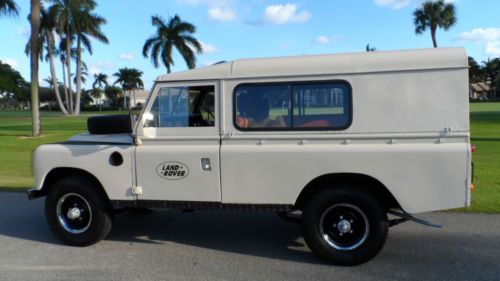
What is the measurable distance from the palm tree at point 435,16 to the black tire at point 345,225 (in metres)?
61.8

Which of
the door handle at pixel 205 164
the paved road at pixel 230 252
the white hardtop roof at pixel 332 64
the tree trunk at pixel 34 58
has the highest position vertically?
the tree trunk at pixel 34 58

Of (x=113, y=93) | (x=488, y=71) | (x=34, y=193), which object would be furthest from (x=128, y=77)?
(x=34, y=193)

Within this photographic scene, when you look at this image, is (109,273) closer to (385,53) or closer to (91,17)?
(385,53)

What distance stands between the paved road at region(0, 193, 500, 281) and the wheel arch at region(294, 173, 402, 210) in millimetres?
645

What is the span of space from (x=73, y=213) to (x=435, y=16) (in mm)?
63598

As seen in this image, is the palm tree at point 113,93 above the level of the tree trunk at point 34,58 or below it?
above

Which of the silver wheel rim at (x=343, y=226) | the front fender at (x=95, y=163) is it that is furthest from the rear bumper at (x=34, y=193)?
the silver wheel rim at (x=343, y=226)

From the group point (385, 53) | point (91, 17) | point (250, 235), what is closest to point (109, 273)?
point (250, 235)

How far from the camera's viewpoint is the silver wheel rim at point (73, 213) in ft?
17.6

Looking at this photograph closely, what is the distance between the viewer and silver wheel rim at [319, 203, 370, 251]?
4.62 metres

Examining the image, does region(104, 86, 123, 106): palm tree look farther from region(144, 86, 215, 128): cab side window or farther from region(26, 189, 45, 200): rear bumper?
region(144, 86, 215, 128): cab side window

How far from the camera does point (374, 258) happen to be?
15.7 feet

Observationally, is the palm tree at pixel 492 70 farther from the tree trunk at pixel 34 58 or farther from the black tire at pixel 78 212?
the black tire at pixel 78 212

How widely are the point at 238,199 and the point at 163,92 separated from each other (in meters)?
1.41
